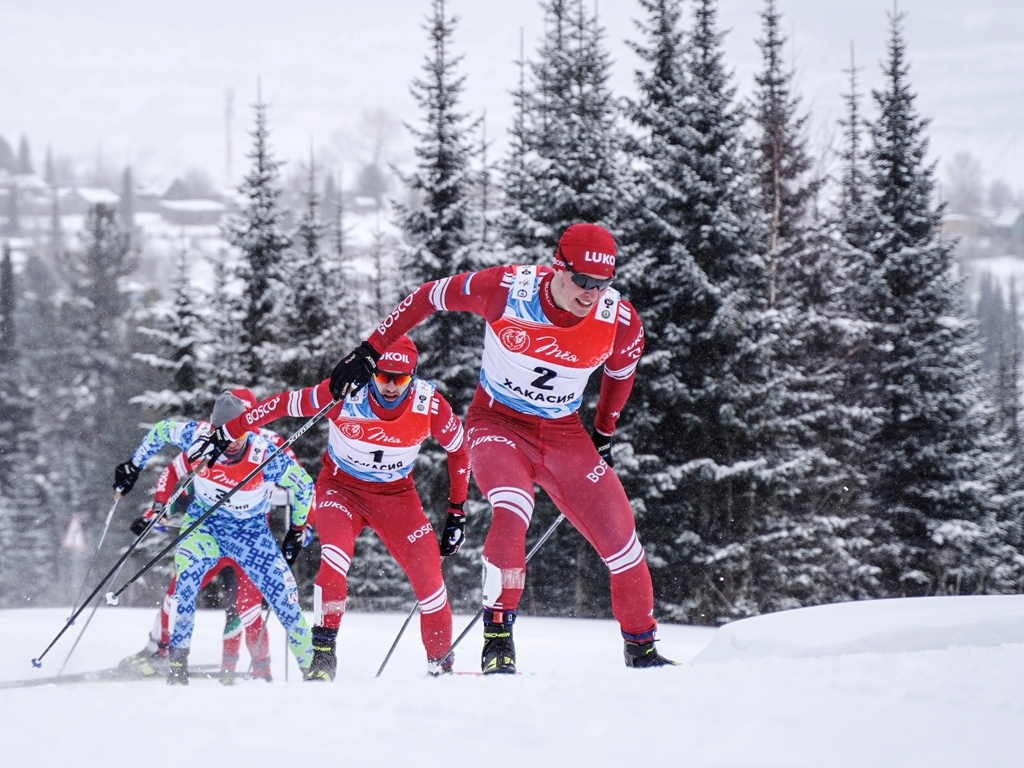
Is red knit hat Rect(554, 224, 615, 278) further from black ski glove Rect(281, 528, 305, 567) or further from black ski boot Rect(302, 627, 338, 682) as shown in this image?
black ski glove Rect(281, 528, 305, 567)

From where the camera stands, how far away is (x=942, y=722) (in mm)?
2420

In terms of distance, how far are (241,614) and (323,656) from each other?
2783 mm

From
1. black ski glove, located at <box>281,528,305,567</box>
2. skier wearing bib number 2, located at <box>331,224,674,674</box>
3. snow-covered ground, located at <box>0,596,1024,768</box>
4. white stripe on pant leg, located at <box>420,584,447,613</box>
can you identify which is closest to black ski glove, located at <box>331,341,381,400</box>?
skier wearing bib number 2, located at <box>331,224,674,674</box>

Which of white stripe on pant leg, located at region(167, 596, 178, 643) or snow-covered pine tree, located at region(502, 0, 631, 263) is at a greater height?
snow-covered pine tree, located at region(502, 0, 631, 263)

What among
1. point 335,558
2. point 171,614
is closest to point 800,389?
point 171,614

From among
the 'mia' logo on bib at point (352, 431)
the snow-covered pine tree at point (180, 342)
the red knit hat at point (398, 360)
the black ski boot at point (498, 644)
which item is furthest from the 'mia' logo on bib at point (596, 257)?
the snow-covered pine tree at point (180, 342)

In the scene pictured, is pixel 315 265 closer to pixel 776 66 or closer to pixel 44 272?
pixel 776 66

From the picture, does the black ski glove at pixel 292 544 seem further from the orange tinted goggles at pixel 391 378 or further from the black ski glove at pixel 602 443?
the black ski glove at pixel 602 443

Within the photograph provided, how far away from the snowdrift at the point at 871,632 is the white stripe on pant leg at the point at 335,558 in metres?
2.27

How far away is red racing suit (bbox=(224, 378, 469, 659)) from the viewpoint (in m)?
6.12

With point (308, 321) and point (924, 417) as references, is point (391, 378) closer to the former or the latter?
point (924, 417)

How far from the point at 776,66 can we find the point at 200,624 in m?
17.8

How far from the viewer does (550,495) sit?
4410 millimetres

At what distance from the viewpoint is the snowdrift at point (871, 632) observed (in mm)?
3865
